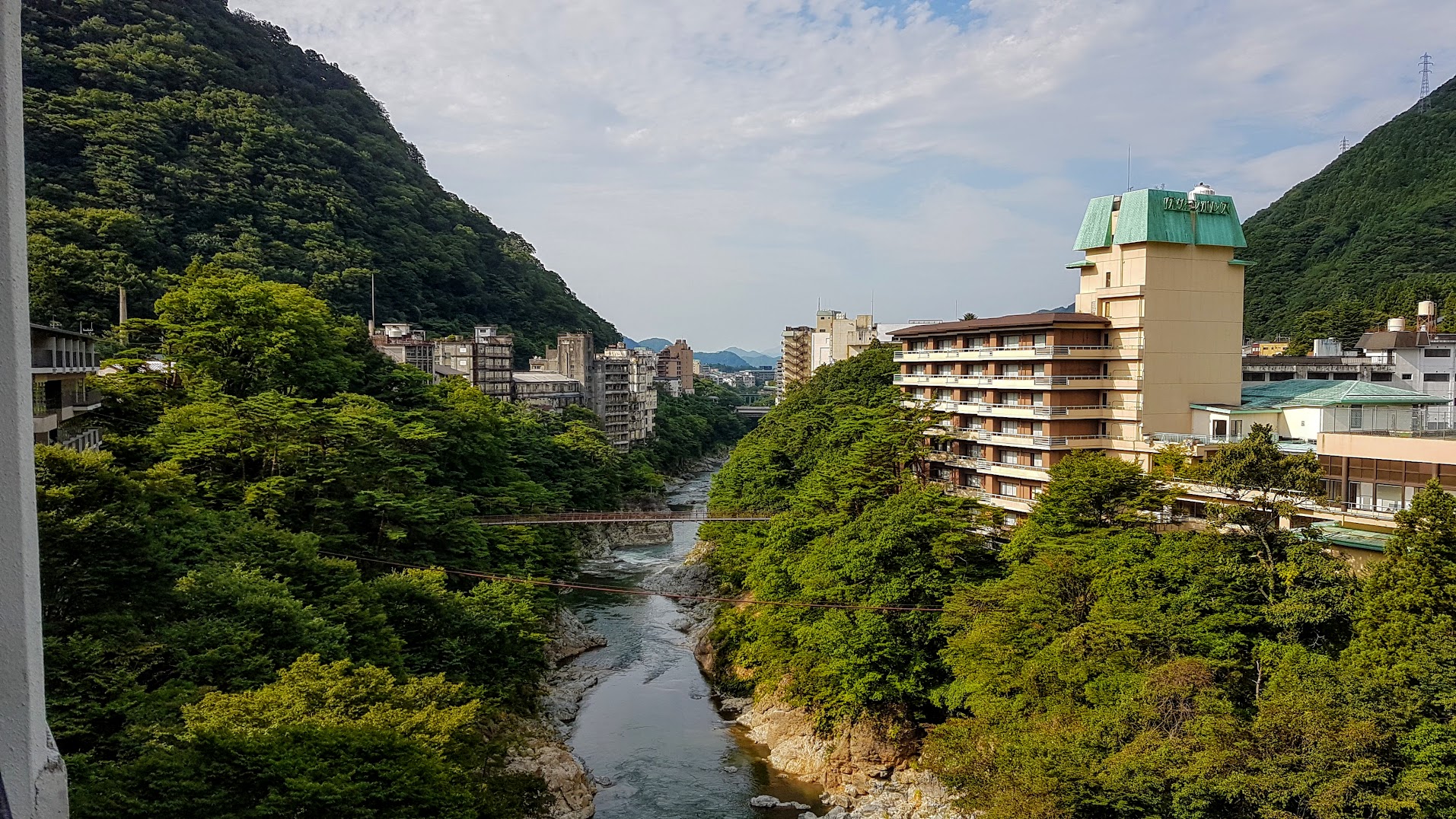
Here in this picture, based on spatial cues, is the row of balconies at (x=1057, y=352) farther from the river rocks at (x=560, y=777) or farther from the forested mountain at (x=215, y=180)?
the forested mountain at (x=215, y=180)

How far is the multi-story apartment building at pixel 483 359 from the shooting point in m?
51.9

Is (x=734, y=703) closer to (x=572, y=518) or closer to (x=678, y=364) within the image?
(x=572, y=518)

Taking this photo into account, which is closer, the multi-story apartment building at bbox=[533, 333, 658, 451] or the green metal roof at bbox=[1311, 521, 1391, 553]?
the green metal roof at bbox=[1311, 521, 1391, 553]

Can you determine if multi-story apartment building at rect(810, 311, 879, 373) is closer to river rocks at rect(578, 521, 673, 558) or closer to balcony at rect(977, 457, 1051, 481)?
river rocks at rect(578, 521, 673, 558)

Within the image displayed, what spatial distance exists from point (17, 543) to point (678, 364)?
11954 cm

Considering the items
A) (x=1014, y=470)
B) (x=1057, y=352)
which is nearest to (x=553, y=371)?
(x=1014, y=470)

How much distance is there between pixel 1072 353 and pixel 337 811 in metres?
21.6

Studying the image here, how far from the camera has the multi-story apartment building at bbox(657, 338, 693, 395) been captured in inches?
4574

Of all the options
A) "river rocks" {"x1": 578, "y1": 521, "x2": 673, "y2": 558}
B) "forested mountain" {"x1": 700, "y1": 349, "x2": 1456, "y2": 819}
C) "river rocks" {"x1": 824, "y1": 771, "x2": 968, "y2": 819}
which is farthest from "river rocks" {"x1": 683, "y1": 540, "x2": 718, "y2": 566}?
"river rocks" {"x1": 824, "y1": 771, "x2": 968, "y2": 819}

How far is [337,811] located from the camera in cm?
1097

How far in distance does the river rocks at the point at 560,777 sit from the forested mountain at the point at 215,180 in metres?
25.2

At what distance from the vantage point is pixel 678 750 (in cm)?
2233

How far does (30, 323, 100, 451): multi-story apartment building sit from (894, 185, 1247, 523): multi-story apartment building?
76.5 feet

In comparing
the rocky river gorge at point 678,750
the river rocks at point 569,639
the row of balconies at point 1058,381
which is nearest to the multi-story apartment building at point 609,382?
the river rocks at point 569,639
